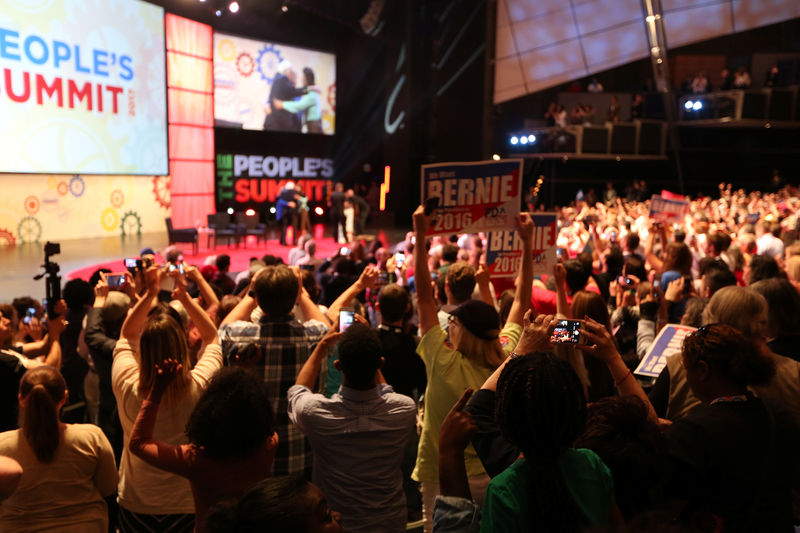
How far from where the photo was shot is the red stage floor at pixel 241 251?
10500 millimetres

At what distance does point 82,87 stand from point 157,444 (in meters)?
13.0

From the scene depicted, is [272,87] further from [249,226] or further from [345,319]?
[345,319]

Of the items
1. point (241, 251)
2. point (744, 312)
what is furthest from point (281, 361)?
point (241, 251)

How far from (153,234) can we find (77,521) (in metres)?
14.5

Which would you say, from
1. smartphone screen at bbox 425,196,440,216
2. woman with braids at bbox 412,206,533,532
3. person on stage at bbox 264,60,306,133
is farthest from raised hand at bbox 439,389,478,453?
person on stage at bbox 264,60,306,133

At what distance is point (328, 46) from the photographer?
19.4 m

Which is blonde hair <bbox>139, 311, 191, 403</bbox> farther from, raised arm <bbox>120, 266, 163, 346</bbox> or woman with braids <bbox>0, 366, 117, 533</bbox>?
raised arm <bbox>120, 266, 163, 346</bbox>

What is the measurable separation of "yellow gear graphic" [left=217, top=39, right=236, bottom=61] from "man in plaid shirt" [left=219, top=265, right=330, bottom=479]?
1554 centimetres

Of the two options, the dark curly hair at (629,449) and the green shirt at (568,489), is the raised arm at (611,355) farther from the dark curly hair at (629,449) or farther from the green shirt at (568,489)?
the green shirt at (568,489)

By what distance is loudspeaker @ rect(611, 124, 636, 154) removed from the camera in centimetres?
1836

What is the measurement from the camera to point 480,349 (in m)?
2.40

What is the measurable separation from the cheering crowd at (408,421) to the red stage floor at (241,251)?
24.6 ft

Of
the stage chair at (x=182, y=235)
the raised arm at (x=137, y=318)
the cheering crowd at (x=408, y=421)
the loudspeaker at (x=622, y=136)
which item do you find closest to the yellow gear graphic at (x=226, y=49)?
the stage chair at (x=182, y=235)

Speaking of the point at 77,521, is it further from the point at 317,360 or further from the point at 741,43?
the point at 741,43
